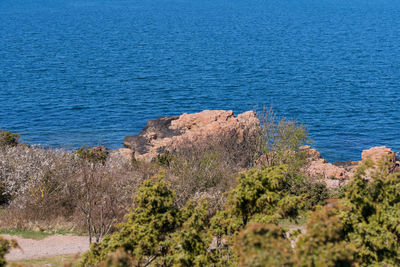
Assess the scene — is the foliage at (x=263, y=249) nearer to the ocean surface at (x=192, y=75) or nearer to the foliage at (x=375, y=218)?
the foliage at (x=375, y=218)

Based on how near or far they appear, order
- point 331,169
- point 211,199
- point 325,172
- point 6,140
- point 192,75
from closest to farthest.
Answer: point 211,199, point 325,172, point 331,169, point 6,140, point 192,75

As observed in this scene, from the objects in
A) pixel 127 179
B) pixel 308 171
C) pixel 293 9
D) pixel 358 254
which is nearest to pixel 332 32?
pixel 293 9

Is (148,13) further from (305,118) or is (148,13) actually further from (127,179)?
(127,179)

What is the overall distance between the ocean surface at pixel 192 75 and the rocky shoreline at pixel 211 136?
4.86 metres

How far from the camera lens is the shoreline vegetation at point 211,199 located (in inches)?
483

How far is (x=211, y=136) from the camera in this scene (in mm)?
32031

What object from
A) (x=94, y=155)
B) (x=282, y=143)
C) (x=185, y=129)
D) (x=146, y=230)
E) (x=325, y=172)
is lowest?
(x=146, y=230)

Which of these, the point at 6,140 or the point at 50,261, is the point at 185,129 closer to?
the point at 6,140

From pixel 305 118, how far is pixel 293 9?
127550mm

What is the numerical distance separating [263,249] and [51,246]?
16297 mm

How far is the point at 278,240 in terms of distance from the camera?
1005 centimetres

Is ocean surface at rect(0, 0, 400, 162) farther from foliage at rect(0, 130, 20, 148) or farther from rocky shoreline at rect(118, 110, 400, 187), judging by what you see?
foliage at rect(0, 130, 20, 148)

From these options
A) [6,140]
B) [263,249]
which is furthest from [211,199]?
[6,140]

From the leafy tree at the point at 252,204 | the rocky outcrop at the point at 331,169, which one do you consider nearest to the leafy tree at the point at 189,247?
the leafy tree at the point at 252,204
